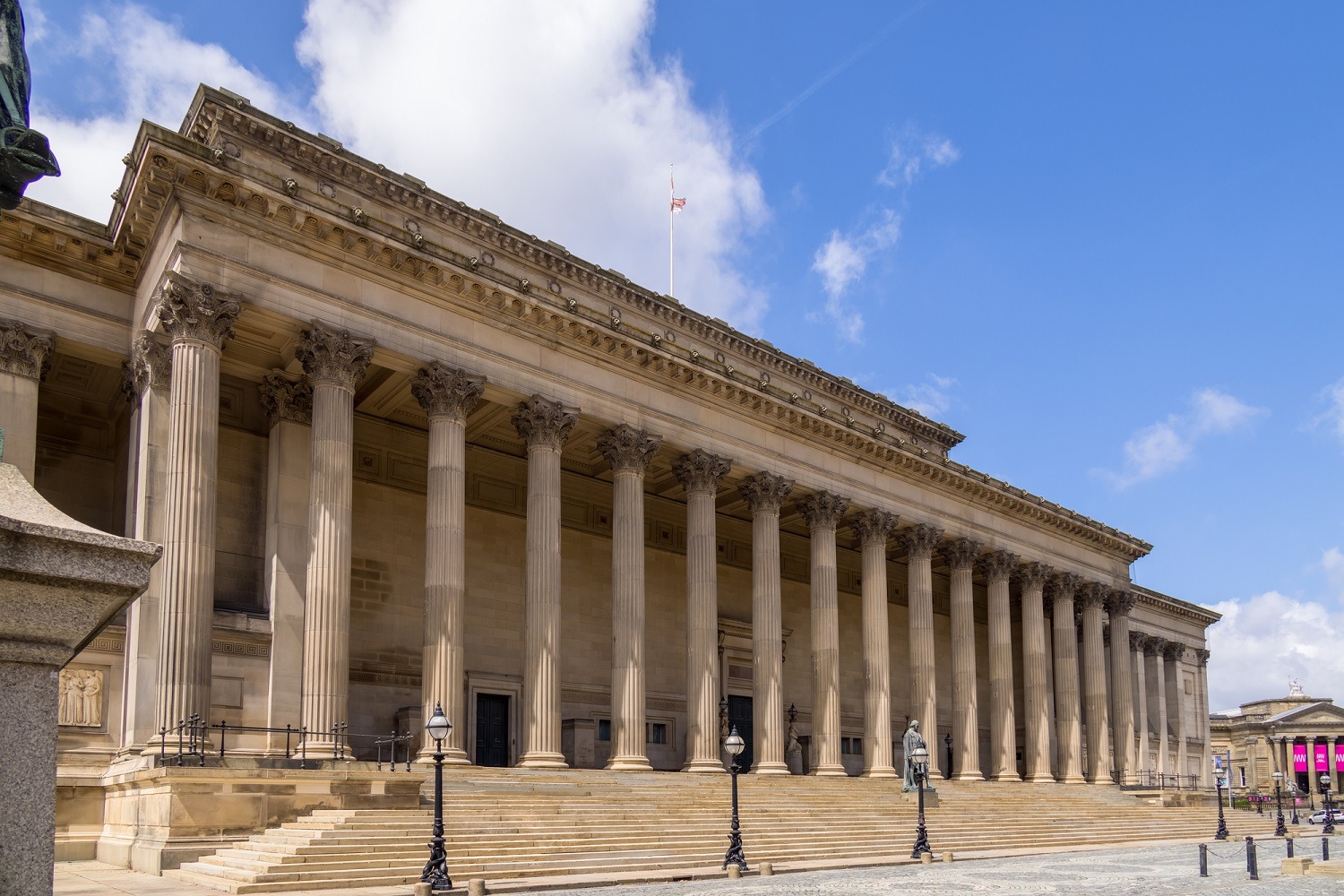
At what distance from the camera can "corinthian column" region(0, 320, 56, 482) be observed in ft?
90.8

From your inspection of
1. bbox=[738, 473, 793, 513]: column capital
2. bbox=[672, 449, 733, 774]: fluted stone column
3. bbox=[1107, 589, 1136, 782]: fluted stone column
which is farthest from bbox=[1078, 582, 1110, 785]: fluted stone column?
bbox=[672, 449, 733, 774]: fluted stone column

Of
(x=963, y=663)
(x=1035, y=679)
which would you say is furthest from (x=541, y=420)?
(x=1035, y=679)

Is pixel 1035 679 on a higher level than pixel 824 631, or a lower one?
lower

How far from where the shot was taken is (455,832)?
24781 millimetres

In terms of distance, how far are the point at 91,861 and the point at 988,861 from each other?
20.7 meters

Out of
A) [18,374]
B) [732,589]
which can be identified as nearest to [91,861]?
[18,374]

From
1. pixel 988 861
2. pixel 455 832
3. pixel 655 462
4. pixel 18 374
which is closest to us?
pixel 455 832

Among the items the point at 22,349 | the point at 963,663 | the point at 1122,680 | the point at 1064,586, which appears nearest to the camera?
the point at 22,349

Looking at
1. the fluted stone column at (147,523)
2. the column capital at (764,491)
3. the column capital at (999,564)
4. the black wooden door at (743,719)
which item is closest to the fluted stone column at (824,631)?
the column capital at (764,491)

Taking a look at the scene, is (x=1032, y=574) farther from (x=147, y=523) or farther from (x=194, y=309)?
(x=194, y=309)

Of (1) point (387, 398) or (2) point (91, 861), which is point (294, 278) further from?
(2) point (91, 861)

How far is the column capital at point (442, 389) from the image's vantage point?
30.9 m

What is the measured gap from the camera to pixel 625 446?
117 ft

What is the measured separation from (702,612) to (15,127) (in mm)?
31385
